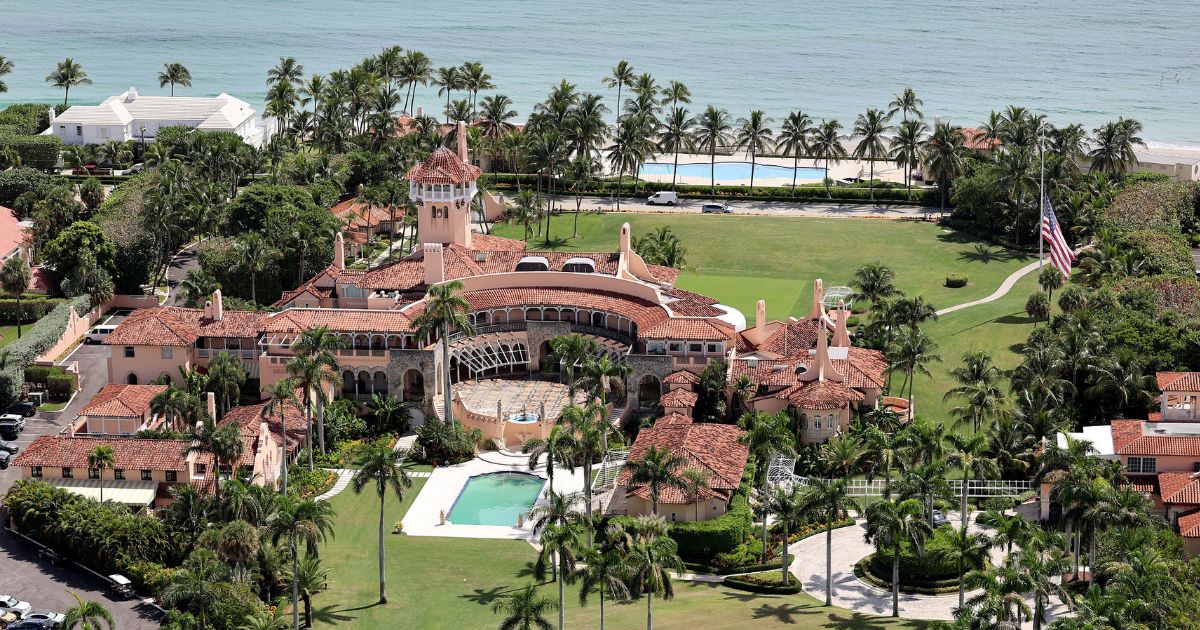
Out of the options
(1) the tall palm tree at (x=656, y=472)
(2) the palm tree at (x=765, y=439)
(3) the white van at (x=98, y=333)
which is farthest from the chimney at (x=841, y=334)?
(3) the white van at (x=98, y=333)

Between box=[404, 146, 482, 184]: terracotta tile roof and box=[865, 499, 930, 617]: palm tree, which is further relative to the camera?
box=[404, 146, 482, 184]: terracotta tile roof

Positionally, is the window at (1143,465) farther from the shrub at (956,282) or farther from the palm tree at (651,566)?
the shrub at (956,282)

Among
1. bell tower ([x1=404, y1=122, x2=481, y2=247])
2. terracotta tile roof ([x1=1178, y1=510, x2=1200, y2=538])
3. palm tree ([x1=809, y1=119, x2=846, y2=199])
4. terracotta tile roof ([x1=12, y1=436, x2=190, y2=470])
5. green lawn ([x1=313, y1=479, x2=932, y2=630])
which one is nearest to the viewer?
green lawn ([x1=313, y1=479, x2=932, y2=630])

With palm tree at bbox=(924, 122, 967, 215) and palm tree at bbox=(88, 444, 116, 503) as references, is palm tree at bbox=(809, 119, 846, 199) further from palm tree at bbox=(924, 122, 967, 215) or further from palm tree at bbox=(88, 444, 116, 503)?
palm tree at bbox=(88, 444, 116, 503)

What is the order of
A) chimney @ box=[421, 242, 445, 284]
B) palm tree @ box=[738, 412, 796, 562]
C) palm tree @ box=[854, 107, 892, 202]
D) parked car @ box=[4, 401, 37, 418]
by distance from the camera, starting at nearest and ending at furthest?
palm tree @ box=[738, 412, 796, 562] → parked car @ box=[4, 401, 37, 418] → chimney @ box=[421, 242, 445, 284] → palm tree @ box=[854, 107, 892, 202]

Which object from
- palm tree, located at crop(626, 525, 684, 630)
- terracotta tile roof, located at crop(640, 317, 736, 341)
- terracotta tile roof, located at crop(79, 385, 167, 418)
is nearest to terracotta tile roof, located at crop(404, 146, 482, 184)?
terracotta tile roof, located at crop(640, 317, 736, 341)

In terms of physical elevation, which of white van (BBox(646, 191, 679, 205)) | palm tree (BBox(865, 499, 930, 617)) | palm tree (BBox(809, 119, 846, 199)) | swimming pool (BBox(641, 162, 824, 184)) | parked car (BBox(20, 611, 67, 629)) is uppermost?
palm tree (BBox(809, 119, 846, 199))
